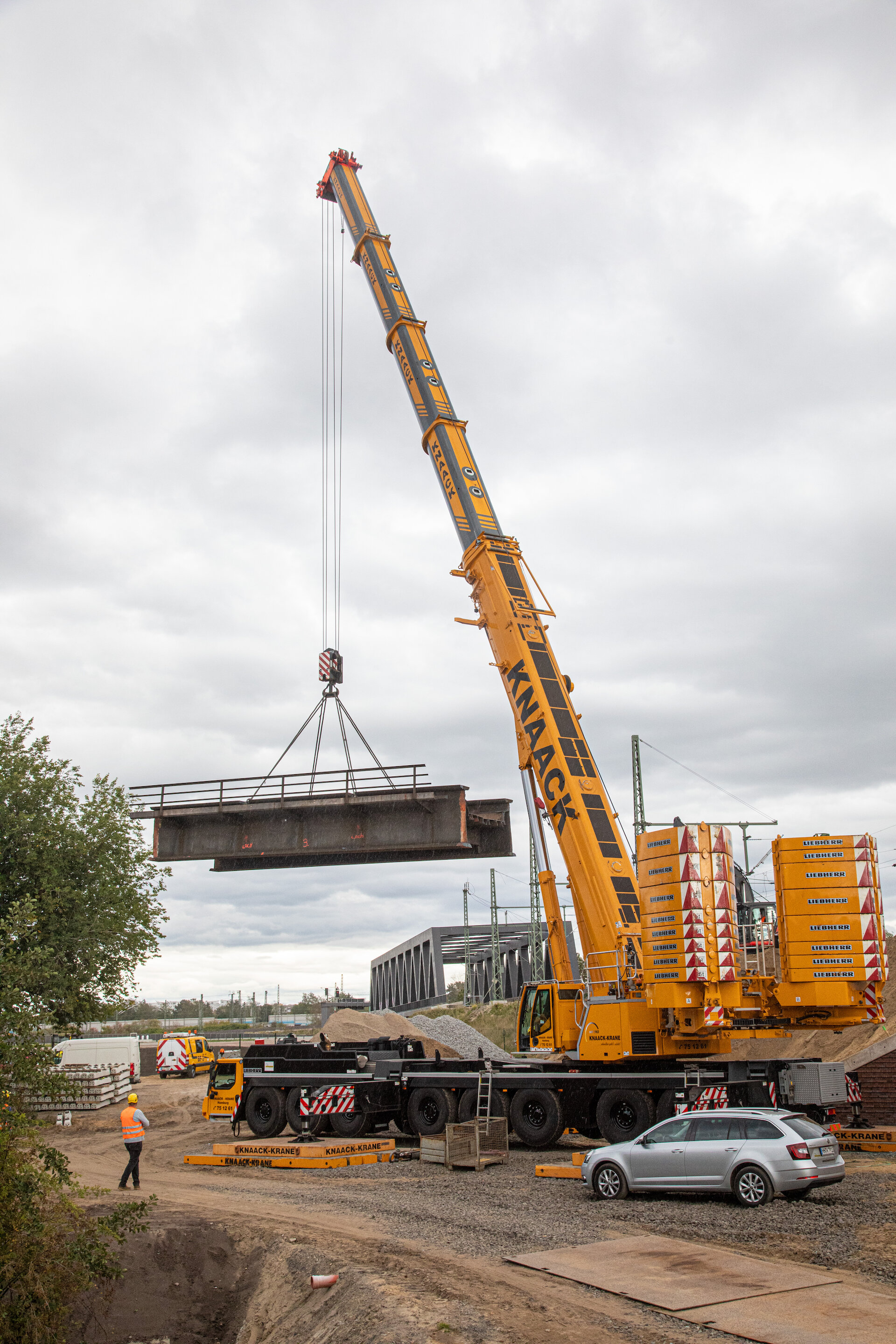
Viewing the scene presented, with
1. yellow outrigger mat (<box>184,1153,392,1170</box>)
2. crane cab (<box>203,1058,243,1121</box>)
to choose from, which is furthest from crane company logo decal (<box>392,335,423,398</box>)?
yellow outrigger mat (<box>184,1153,392,1170</box>)

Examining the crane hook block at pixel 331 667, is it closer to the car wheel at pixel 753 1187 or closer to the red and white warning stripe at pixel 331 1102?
the red and white warning stripe at pixel 331 1102

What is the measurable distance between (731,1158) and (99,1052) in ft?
96.3

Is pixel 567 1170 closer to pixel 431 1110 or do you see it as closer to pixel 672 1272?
pixel 431 1110

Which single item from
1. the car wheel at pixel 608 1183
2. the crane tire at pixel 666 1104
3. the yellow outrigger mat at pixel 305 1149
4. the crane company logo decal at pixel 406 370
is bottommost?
the yellow outrigger mat at pixel 305 1149

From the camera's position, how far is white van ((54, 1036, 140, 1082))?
37.0 meters

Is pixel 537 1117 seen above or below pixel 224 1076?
below

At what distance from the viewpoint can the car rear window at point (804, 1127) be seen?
13.8 metres

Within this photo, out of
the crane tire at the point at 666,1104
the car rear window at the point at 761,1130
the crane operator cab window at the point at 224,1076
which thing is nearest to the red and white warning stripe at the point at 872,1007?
the crane tire at the point at 666,1104

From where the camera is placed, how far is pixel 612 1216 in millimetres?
13711

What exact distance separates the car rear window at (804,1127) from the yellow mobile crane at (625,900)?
2901mm

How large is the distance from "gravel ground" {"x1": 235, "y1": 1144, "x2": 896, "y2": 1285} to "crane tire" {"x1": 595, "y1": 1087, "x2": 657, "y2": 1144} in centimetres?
225

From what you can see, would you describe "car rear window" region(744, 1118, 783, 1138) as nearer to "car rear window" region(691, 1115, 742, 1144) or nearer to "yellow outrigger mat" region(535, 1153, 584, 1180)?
"car rear window" region(691, 1115, 742, 1144)

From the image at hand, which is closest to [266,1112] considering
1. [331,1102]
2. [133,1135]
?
[331,1102]

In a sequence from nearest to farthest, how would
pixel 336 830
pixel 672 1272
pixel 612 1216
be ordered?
pixel 672 1272
pixel 612 1216
pixel 336 830
